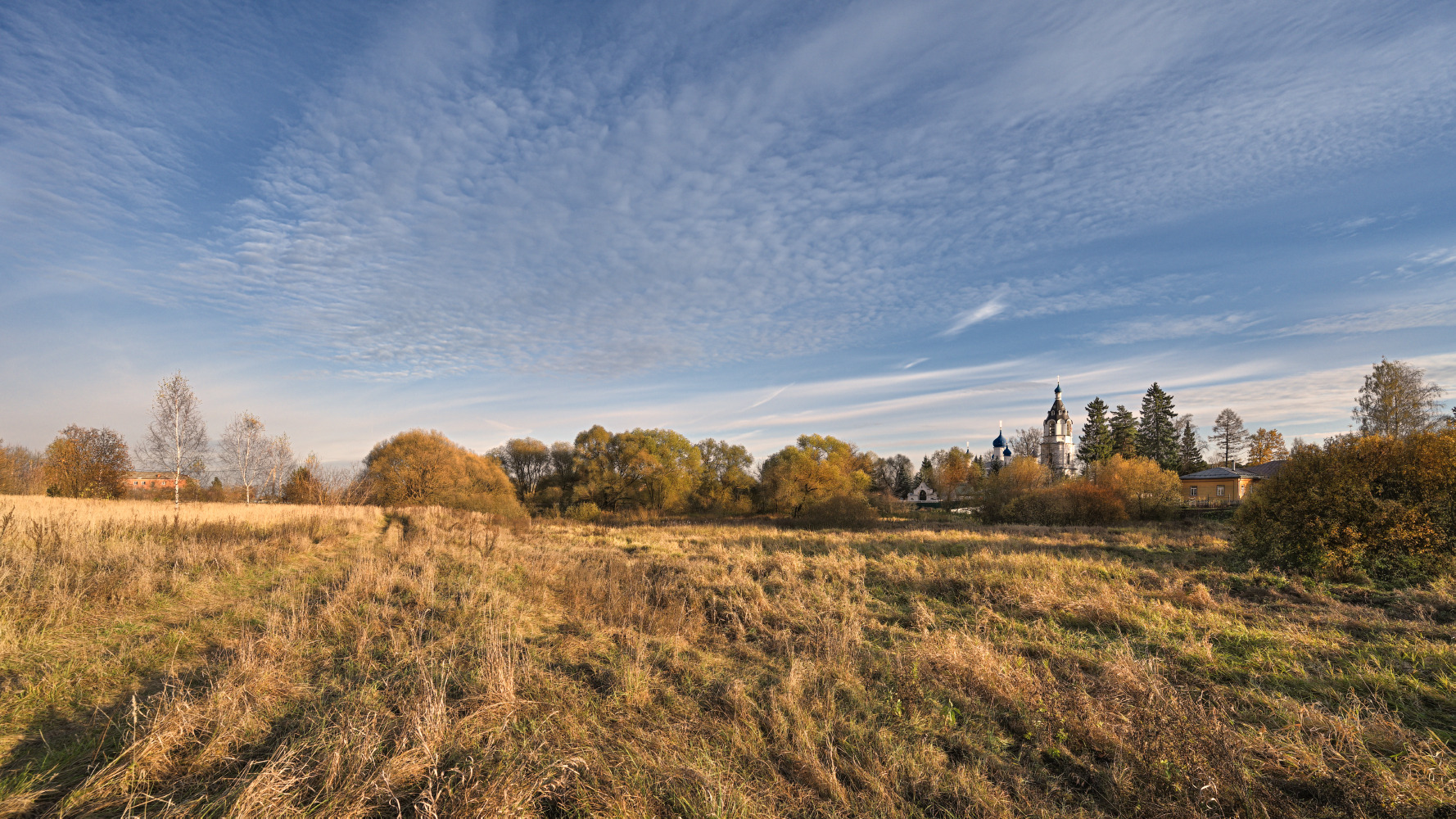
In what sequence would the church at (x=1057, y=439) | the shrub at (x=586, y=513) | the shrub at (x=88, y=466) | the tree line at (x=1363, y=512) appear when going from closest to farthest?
the tree line at (x=1363, y=512) < the shrub at (x=88, y=466) < the shrub at (x=586, y=513) < the church at (x=1057, y=439)

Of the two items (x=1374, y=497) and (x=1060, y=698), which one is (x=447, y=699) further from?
(x=1374, y=497)

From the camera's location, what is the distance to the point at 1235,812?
12.1ft

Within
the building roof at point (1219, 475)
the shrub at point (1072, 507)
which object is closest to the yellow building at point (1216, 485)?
the building roof at point (1219, 475)

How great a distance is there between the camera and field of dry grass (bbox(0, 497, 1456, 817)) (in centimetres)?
371

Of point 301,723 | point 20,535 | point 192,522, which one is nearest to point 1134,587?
point 301,723

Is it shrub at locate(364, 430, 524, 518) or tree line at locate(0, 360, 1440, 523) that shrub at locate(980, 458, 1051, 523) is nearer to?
tree line at locate(0, 360, 1440, 523)

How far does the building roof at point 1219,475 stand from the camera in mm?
50500

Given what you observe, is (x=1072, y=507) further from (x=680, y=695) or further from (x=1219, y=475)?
(x=680, y=695)

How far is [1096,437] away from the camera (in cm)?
5941

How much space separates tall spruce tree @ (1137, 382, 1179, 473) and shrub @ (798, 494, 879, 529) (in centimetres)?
3909

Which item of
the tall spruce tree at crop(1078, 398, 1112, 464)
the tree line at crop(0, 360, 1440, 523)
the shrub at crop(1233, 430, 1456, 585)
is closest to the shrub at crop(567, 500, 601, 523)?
the tree line at crop(0, 360, 1440, 523)

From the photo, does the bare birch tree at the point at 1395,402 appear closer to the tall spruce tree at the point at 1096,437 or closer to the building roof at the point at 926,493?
the tall spruce tree at the point at 1096,437

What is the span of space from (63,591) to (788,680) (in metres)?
9.00

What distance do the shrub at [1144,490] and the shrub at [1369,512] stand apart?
90.4 feet
